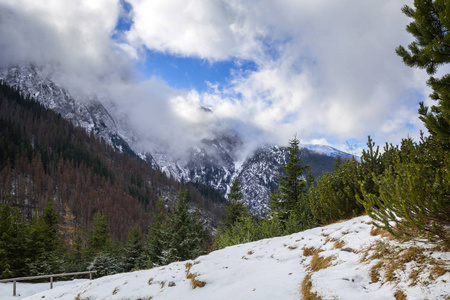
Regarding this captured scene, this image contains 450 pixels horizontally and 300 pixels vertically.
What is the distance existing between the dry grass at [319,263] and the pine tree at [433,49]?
151 inches

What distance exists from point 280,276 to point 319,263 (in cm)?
115

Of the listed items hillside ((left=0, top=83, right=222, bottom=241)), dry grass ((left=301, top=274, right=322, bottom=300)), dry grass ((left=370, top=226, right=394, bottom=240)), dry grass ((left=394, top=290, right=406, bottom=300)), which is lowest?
dry grass ((left=301, top=274, right=322, bottom=300))

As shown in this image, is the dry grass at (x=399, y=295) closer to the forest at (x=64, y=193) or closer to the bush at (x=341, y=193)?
the bush at (x=341, y=193)

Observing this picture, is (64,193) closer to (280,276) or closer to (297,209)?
(297,209)

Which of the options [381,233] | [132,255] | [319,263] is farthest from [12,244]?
[381,233]

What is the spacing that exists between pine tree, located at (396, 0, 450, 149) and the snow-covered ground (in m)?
2.48

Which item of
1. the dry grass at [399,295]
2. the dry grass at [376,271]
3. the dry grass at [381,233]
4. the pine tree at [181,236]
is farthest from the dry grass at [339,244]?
the pine tree at [181,236]

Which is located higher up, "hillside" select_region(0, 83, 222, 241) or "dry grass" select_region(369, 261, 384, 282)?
"hillside" select_region(0, 83, 222, 241)

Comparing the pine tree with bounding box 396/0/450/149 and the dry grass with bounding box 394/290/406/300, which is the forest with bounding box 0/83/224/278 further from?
the pine tree with bounding box 396/0/450/149

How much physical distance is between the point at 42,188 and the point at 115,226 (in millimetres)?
42642

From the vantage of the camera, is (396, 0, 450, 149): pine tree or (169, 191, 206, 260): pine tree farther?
(169, 191, 206, 260): pine tree

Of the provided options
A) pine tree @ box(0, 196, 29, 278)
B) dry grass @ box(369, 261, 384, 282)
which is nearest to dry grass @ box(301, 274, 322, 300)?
dry grass @ box(369, 261, 384, 282)

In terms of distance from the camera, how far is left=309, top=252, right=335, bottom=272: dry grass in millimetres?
5906

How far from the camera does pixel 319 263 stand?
20.3ft
